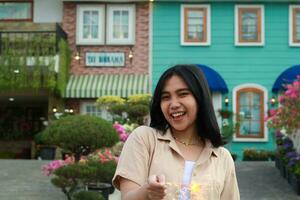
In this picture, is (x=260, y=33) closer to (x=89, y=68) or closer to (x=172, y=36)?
(x=172, y=36)

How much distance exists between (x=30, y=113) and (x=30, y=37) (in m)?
5.00

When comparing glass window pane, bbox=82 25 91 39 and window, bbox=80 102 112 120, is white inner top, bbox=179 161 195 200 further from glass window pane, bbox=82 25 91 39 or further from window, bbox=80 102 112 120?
glass window pane, bbox=82 25 91 39

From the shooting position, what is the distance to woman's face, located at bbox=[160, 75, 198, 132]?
6.43ft

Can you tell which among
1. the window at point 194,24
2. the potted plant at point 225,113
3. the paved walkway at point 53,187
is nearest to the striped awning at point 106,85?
the window at point 194,24

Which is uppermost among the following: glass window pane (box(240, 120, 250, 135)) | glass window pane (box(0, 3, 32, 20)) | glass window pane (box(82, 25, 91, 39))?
glass window pane (box(0, 3, 32, 20))

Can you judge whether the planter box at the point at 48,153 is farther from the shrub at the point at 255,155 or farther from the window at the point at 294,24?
the window at the point at 294,24

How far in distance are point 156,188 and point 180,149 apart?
0.33 meters

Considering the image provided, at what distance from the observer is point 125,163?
1896 millimetres

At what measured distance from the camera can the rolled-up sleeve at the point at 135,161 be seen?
6.13 ft

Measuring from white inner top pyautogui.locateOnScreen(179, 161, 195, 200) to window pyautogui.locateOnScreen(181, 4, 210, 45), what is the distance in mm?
14776

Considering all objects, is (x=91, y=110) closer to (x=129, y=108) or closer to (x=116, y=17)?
(x=116, y=17)

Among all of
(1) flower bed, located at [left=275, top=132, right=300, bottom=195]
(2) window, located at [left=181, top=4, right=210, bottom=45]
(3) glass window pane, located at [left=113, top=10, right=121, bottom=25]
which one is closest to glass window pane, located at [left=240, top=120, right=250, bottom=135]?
(2) window, located at [left=181, top=4, right=210, bottom=45]

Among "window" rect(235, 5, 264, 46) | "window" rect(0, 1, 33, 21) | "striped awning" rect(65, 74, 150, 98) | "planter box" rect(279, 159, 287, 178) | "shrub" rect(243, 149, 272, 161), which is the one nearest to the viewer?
"planter box" rect(279, 159, 287, 178)

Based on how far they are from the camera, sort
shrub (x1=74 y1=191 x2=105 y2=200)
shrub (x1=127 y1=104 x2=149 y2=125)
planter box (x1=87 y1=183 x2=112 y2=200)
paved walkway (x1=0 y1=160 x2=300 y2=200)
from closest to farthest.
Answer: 1. shrub (x1=74 y1=191 x2=105 y2=200)
2. planter box (x1=87 y1=183 x2=112 y2=200)
3. paved walkway (x1=0 y1=160 x2=300 y2=200)
4. shrub (x1=127 y1=104 x2=149 y2=125)
